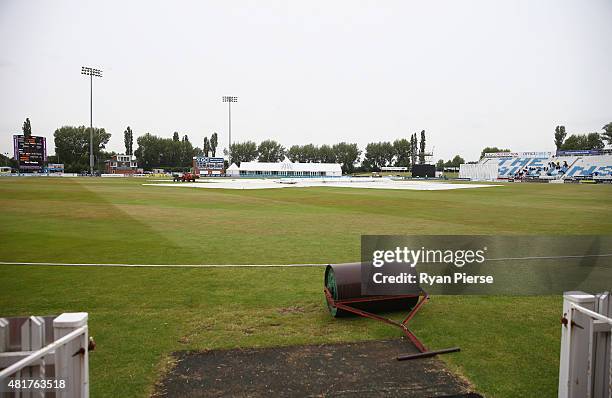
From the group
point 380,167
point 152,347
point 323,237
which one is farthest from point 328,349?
point 380,167

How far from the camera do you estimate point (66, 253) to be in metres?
13.0

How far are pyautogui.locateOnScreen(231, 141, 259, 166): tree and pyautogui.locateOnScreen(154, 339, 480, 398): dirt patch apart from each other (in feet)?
626

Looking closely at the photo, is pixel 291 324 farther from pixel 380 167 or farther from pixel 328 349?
pixel 380 167

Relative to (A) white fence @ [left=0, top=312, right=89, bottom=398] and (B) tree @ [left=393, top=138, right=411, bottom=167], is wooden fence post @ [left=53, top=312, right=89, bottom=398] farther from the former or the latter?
(B) tree @ [left=393, top=138, right=411, bottom=167]

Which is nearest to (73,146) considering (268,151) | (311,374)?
(268,151)

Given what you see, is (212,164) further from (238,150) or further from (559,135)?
(559,135)

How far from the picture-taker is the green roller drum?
7227 millimetres

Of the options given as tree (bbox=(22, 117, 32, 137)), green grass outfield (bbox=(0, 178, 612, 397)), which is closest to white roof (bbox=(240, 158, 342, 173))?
tree (bbox=(22, 117, 32, 137))

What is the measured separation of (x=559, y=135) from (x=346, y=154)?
84.7 metres

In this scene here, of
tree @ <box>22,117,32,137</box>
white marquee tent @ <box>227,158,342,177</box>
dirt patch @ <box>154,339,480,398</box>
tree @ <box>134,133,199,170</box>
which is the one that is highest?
tree @ <box>22,117,32,137</box>

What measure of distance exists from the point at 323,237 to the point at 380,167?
186m

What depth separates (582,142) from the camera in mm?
158000

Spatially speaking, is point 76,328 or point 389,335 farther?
point 389,335

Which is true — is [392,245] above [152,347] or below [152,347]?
above
